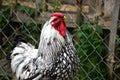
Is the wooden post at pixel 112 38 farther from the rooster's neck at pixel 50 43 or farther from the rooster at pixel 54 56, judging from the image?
the rooster's neck at pixel 50 43

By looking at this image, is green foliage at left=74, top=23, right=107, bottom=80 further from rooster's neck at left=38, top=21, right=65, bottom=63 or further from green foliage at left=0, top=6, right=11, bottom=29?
green foliage at left=0, top=6, right=11, bottom=29

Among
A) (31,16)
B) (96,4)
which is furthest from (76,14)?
(31,16)

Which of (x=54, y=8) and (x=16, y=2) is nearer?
(x=54, y=8)

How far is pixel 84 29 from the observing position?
3.94 m

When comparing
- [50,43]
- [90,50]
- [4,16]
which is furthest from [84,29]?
[4,16]

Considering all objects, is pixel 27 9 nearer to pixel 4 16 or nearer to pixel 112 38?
pixel 4 16

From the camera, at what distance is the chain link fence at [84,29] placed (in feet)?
12.6

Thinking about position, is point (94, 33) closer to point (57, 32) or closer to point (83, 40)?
point (83, 40)

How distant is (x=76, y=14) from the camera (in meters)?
4.02

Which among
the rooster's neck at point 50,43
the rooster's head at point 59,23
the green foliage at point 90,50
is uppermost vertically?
the rooster's head at point 59,23

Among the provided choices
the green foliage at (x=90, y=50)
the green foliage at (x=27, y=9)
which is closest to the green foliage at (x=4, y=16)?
the green foliage at (x=27, y=9)

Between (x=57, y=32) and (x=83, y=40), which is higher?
(x=57, y=32)

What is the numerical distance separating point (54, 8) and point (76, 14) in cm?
22

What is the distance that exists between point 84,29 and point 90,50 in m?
0.21
